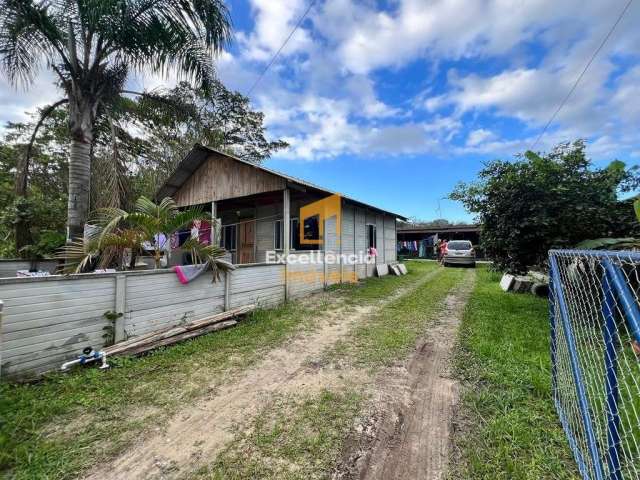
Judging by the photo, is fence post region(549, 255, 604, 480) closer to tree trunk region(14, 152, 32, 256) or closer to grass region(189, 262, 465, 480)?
grass region(189, 262, 465, 480)

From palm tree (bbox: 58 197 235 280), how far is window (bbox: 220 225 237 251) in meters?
6.56

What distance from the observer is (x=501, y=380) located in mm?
2875

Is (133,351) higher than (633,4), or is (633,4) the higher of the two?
(633,4)

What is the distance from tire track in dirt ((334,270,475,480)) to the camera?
1.78 meters

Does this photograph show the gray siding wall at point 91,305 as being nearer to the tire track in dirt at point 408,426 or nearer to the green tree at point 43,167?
the tire track in dirt at point 408,426

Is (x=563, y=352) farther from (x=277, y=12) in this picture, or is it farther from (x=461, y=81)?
(x=461, y=81)

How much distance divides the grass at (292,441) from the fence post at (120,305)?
2435 millimetres

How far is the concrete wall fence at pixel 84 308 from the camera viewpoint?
2.72 m

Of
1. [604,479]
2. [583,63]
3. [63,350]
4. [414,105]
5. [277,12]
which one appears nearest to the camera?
[604,479]

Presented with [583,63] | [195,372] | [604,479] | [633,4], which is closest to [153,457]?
[195,372]

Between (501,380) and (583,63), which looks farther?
(583,63)

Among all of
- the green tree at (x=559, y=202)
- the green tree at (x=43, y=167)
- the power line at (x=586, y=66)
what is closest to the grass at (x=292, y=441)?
the green tree at (x=559, y=202)

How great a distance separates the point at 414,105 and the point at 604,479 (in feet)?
45.6

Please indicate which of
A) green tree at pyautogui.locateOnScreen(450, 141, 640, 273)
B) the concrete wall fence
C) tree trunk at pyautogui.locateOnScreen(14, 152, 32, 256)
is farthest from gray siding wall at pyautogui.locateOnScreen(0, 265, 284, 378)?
green tree at pyautogui.locateOnScreen(450, 141, 640, 273)
